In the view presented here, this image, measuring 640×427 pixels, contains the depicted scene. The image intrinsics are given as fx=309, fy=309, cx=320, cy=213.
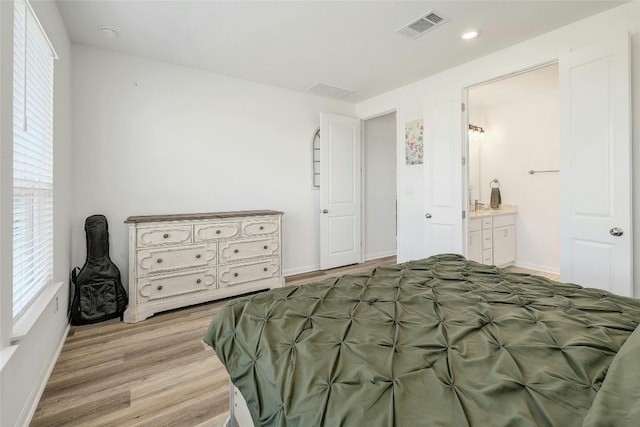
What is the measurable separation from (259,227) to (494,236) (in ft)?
10.8

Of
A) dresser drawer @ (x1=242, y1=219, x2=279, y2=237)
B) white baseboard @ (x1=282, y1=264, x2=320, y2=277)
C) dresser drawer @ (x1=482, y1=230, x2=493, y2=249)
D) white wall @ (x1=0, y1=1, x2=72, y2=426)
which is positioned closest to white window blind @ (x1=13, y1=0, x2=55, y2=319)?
white wall @ (x1=0, y1=1, x2=72, y2=426)

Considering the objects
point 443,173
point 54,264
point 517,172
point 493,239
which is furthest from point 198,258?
point 517,172

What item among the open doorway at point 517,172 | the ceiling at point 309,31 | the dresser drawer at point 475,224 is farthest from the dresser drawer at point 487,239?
the ceiling at point 309,31

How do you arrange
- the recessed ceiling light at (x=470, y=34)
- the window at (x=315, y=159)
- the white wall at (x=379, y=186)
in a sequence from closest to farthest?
the recessed ceiling light at (x=470, y=34)
the window at (x=315, y=159)
the white wall at (x=379, y=186)

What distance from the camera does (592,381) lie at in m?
0.85

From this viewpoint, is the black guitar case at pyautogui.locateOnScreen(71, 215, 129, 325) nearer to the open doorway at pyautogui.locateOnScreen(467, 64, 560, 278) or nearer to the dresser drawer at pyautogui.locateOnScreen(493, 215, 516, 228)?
the open doorway at pyautogui.locateOnScreen(467, 64, 560, 278)

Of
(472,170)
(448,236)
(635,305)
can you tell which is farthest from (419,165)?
(635,305)

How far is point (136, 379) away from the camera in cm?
199

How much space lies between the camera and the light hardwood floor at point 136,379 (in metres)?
1.66

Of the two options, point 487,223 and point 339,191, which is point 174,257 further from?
point 487,223

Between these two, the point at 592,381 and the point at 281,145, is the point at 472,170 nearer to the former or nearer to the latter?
the point at 281,145

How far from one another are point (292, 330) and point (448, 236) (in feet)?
9.19

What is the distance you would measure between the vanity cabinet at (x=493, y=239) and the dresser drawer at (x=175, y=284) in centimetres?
313

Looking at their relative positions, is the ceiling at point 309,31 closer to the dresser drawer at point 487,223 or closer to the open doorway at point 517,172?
the open doorway at point 517,172
